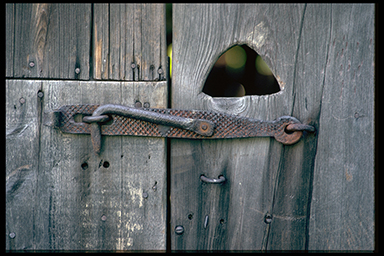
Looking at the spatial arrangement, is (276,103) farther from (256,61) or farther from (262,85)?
(256,61)

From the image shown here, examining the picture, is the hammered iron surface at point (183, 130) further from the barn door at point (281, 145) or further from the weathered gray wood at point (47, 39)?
the weathered gray wood at point (47, 39)

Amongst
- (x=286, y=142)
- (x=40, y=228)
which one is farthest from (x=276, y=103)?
(x=40, y=228)

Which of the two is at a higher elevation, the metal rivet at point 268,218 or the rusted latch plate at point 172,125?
the rusted latch plate at point 172,125

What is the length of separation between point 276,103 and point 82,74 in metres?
0.64

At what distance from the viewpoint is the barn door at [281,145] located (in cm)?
75

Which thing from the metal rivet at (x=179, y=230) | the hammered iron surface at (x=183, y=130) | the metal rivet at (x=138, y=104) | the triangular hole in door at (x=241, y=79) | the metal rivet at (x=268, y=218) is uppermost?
the triangular hole in door at (x=241, y=79)

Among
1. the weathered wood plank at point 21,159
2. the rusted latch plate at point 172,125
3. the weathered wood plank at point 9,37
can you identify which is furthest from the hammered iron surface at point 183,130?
the weathered wood plank at point 9,37

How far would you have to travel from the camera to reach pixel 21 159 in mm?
764

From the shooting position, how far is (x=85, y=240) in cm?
78

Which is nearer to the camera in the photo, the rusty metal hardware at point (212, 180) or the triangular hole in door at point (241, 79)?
the rusty metal hardware at point (212, 180)

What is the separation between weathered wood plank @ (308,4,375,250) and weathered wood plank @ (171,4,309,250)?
0.07 m

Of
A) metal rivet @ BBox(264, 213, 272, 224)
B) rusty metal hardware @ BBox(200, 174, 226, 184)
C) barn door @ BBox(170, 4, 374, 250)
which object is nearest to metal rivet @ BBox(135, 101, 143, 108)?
barn door @ BBox(170, 4, 374, 250)

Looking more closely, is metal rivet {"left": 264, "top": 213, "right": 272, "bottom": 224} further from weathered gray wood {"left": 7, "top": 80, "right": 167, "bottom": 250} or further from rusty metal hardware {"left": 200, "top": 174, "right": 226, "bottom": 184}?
weathered gray wood {"left": 7, "top": 80, "right": 167, "bottom": 250}

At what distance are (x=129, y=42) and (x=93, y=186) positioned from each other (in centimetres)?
48
